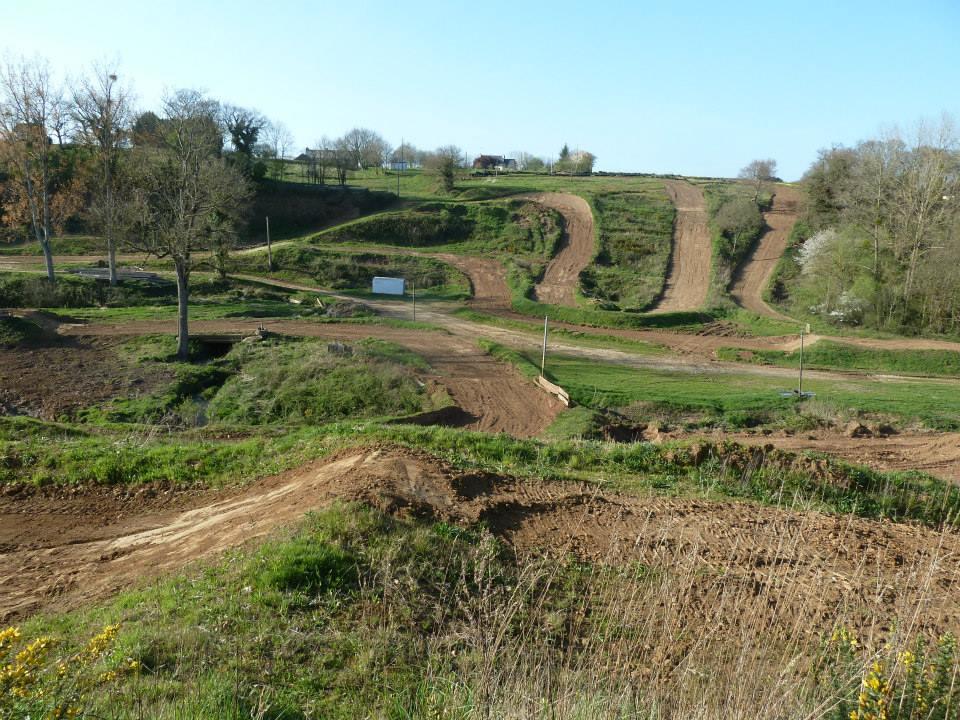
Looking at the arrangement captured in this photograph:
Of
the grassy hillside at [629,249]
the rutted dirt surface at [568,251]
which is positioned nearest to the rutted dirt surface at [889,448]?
the grassy hillside at [629,249]

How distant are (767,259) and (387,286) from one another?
29.8m

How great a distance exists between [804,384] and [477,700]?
26.4m

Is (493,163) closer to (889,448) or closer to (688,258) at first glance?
(688,258)

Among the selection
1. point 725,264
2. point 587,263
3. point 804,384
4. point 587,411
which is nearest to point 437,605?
point 587,411

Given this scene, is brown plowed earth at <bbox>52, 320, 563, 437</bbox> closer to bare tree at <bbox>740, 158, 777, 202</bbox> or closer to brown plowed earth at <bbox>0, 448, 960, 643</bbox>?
brown plowed earth at <bbox>0, 448, 960, 643</bbox>

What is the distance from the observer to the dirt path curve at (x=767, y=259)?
1770 inches

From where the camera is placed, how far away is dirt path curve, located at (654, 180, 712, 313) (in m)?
44.6

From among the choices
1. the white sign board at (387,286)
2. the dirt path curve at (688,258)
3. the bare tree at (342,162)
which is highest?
the bare tree at (342,162)

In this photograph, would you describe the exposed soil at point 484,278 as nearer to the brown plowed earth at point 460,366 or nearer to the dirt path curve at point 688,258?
the brown plowed earth at point 460,366

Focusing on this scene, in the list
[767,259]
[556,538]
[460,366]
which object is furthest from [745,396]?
[767,259]

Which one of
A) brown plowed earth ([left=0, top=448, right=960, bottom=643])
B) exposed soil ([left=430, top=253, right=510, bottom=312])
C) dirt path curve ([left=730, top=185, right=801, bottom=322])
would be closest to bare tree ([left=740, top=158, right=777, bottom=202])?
dirt path curve ([left=730, top=185, right=801, bottom=322])

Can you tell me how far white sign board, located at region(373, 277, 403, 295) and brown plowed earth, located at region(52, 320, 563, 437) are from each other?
10.3m

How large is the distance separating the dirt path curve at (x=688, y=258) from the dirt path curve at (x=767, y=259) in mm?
2546

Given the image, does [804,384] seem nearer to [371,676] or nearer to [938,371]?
[938,371]
